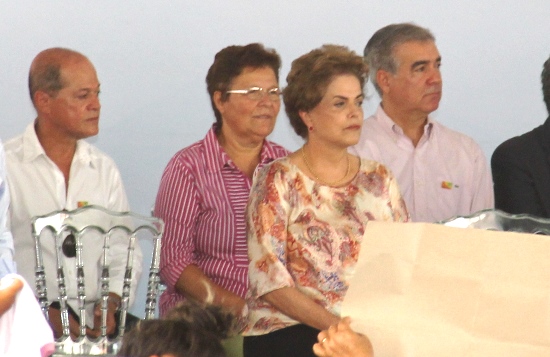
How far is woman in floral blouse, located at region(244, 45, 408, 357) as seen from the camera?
7.92 ft

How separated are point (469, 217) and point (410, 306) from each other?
39.3 inches

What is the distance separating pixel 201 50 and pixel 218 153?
28.3 inches

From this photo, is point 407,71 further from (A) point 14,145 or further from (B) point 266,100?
A: (A) point 14,145

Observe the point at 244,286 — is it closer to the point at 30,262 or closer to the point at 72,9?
the point at 30,262

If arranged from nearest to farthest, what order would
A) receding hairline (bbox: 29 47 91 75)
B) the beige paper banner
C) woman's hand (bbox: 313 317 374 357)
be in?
1. the beige paper banner
2. woman's hand (bbox: 313 317 374 357)
3. receding hairline (bbox: 29 47 91 75)

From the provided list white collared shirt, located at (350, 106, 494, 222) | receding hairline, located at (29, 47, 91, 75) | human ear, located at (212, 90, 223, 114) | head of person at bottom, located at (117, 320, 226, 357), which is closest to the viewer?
head of person at bottom, located at (117, 320, 226, 357)

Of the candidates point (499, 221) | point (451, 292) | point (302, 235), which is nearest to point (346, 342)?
point (451, 292)

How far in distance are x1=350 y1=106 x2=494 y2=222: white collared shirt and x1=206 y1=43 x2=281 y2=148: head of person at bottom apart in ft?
1.27

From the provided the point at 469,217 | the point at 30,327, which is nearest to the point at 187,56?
the point at 469,217

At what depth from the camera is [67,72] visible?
3.13 metres

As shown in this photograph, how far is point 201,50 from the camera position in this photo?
3523mm

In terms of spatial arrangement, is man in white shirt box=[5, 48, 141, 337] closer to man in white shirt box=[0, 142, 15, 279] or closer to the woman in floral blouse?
the woman in floral blouse

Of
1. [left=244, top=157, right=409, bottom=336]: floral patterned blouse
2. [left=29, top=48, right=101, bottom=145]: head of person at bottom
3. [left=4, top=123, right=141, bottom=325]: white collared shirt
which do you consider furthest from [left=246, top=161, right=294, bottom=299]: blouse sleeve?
[left=29, top=48, right=101, bottom=145]: head of person at bottom

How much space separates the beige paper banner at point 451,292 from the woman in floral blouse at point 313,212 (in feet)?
3.27
